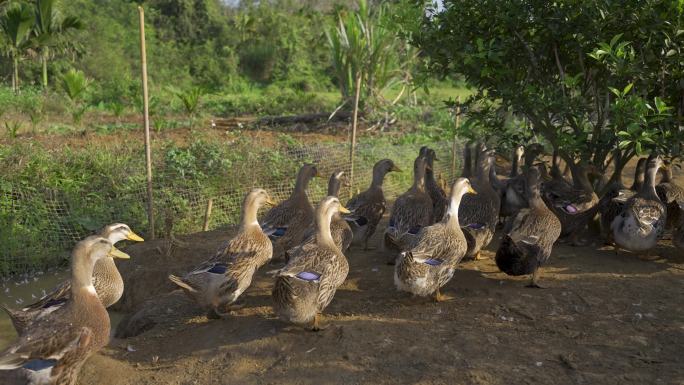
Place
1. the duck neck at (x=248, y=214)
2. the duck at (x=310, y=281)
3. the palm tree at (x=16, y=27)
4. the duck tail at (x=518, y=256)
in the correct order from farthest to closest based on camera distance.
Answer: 1. the palm tree at (x=16, y=27)
2. the duck neck at (x=248, y=214)
3. the duck tail at (x=518, y=256)
4. the duck at (x=310, y=281)

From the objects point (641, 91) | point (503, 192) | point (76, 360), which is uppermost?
point (641, 91)

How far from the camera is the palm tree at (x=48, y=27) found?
23.0 metres

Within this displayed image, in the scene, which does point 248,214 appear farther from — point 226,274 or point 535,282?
point 535,282

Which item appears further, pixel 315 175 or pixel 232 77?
pixel 232 77

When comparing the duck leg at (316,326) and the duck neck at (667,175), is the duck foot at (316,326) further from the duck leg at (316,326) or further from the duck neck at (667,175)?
the duck neck at (667,175)

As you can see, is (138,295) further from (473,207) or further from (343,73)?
(343,73)

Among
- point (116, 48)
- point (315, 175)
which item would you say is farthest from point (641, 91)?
point (116, 48)

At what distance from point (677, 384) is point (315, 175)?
547cm

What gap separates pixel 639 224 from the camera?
731cm

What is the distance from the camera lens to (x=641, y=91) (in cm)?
705

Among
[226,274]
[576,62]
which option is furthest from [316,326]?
[576,62]

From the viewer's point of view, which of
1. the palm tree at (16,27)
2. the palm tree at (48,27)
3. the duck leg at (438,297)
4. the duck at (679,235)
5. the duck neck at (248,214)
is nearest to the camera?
the duck leg at (438,297)

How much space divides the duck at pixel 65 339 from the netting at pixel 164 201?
282 cm

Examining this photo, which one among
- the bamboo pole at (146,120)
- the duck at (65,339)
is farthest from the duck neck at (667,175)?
the duck at (65,339)
